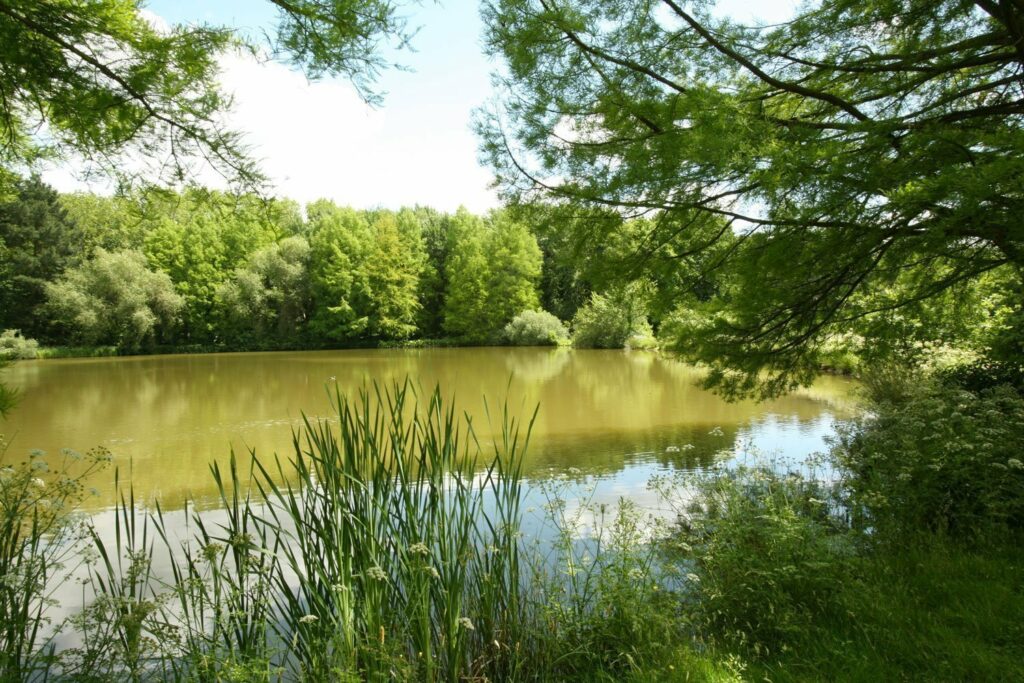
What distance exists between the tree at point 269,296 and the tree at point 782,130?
2995cm

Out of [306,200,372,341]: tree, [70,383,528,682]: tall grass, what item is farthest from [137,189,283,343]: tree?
[70,383,528,682]: tall grass

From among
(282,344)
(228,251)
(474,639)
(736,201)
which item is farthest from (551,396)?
(228,251)

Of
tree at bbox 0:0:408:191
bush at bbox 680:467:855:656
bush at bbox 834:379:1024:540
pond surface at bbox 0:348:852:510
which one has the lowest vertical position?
pond surface at bbox 0:348:852:510

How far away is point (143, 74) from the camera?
2.15m

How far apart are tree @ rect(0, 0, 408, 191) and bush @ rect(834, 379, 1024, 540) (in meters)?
3.30

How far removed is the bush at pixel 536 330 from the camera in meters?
27.5

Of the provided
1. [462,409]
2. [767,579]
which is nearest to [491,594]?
[767,579]

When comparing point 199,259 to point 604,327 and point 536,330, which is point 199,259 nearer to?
point 536,330

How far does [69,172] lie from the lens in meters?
2.38

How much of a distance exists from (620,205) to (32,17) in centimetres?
243

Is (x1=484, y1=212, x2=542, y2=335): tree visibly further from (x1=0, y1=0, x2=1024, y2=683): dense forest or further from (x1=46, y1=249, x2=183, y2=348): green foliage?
(x1=0, y1=0, x2=1024, y2=683): dense forest

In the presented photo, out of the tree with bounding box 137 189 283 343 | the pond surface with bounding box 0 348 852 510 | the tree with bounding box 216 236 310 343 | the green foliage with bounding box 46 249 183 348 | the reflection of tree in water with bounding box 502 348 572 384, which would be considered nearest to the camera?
the pond surface with bounding box 0 348 852 510

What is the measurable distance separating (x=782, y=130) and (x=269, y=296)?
31.1 m

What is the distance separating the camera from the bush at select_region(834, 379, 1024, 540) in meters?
3.01
